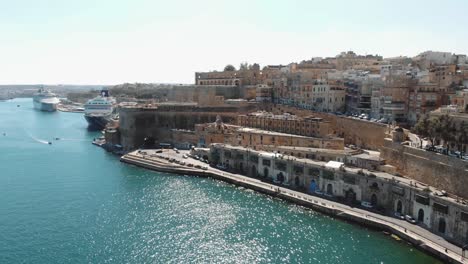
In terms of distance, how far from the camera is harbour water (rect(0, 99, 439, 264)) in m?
23.2

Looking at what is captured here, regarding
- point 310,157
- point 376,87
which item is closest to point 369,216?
point 310,157

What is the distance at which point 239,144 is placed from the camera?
44.6 meters

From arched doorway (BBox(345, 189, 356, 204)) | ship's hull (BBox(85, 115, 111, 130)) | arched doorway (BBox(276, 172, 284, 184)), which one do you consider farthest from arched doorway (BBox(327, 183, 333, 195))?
ship's hull (BBox(85, 115, 111, 130))

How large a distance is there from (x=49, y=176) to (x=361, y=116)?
30.5 metres

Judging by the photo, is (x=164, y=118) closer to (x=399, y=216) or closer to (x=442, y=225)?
(x=399, y=216)

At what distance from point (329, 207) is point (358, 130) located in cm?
1470

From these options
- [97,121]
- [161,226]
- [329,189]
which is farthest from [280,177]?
[97,121]

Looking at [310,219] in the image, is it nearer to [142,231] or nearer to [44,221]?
[142,231]

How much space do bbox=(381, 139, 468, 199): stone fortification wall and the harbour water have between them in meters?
5.88

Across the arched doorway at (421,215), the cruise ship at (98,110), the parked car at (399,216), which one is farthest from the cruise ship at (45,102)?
the arched doorway at (421,215)

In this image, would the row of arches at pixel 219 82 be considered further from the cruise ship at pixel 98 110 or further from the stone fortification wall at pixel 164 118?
the cruise ship at pixel 98 110

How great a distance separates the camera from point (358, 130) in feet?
137

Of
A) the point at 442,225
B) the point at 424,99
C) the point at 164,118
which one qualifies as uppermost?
the point at 424,99

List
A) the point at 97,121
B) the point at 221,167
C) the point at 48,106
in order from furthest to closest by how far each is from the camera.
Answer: the point at 48,106 → the point at 97,121 → the point at 221,167
